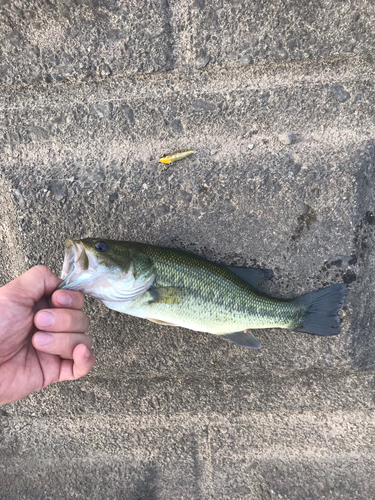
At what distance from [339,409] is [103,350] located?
1571 millimetres

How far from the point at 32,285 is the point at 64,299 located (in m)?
0.21

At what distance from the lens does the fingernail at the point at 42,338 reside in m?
1.70

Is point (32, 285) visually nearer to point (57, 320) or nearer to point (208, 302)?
point (57, 320)

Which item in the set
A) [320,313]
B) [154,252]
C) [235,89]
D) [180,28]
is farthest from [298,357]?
[180,28]

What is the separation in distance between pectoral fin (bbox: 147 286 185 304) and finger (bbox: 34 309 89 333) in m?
0.39

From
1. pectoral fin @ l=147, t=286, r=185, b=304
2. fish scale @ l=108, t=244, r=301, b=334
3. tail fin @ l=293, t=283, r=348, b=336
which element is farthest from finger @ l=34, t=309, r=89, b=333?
tail fin @ l=293, t=283, r=348, b=336

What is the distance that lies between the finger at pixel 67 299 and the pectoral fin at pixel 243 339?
0.85m

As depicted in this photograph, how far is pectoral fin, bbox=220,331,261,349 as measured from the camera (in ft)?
6.42

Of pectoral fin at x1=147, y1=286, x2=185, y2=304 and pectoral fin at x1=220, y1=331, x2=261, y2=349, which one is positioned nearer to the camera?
pectoral fin at x1=147, y1=286, x2=185, y2=304

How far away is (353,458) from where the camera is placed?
2209 millimetres

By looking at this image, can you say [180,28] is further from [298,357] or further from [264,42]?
[298,357]

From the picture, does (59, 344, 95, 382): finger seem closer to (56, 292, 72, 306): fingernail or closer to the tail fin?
(56, 292, 72, 306): fingernail

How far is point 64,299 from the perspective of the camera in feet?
5.58

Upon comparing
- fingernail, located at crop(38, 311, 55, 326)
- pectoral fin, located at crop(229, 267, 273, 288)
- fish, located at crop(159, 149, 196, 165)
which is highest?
fish, located at crop(159, 149, 196, 165)
